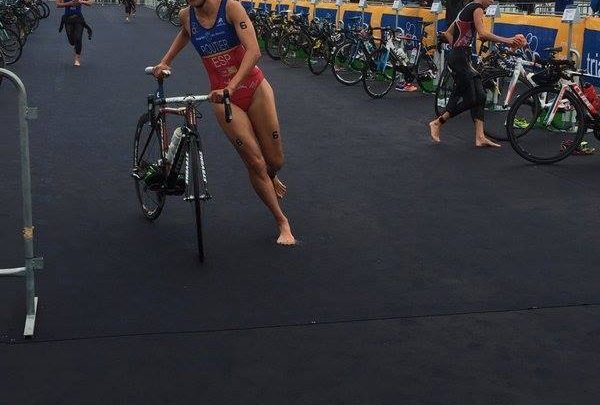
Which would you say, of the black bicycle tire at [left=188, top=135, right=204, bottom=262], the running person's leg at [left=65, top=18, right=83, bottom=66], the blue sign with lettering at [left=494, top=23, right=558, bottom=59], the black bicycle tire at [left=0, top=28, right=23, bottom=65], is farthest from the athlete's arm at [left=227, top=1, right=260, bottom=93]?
the black bicycle tire at [left=0, top=28, right=23, bottom=65]

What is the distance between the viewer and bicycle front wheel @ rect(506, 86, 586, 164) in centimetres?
951

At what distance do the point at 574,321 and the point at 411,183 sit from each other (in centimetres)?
377

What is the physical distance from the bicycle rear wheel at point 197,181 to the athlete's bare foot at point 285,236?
708mm

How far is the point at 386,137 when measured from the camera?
1141cm

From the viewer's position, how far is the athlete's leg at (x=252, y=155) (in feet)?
20.7

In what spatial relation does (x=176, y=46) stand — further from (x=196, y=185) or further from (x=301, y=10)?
(x=301, y=10)

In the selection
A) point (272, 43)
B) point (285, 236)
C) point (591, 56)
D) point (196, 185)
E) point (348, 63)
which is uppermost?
point (196, 185)

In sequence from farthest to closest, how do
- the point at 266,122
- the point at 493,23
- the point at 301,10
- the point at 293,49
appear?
the point at 301,10
the point at 293,49
the point at 493,23
the point at 266,122

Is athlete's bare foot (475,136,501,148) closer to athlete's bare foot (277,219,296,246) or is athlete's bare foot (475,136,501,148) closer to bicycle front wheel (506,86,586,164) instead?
bicycle front wheel (506,86,586,164)

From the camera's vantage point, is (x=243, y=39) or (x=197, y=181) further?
(x=243, y=39)

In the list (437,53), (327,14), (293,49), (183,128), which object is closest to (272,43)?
(293,49)

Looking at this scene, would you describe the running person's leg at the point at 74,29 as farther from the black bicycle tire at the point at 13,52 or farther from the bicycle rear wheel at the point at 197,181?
the bicycle rear wheel at the point at 197,181

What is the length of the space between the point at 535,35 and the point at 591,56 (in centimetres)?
233

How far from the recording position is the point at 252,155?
6391mm
